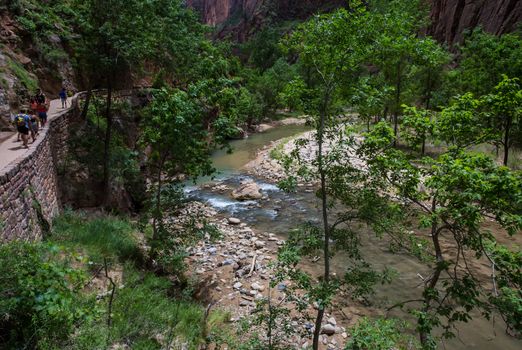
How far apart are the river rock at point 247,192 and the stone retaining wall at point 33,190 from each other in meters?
9.08

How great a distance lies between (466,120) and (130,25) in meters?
12.5

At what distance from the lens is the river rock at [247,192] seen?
18.8 m

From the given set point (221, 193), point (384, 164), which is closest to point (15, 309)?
point (384, 164)

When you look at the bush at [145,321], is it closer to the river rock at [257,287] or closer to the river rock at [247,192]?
the river rock at [257,287]

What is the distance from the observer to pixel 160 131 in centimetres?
938

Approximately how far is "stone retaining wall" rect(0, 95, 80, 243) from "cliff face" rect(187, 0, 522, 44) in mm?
8015

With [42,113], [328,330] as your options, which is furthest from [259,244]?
[42,113]

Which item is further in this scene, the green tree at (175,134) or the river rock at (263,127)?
the river rock at (263,127)

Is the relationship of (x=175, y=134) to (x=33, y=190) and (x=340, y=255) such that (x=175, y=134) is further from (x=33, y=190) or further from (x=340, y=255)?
(x=340, y=255)

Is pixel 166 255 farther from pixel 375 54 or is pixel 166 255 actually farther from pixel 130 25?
pixel 130 25

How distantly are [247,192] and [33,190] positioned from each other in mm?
11646

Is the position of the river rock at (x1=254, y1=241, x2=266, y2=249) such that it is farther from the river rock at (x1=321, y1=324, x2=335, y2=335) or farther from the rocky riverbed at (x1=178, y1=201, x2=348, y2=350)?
the river rock at (x1=321, y1=324, x2=335, y2=335)

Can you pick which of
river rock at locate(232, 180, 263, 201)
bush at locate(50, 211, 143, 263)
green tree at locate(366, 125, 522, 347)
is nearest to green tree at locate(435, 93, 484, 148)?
green tree at locate(366, 125, 522, 347)

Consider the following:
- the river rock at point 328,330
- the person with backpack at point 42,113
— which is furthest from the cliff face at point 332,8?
the person with backpack at point 42,113
